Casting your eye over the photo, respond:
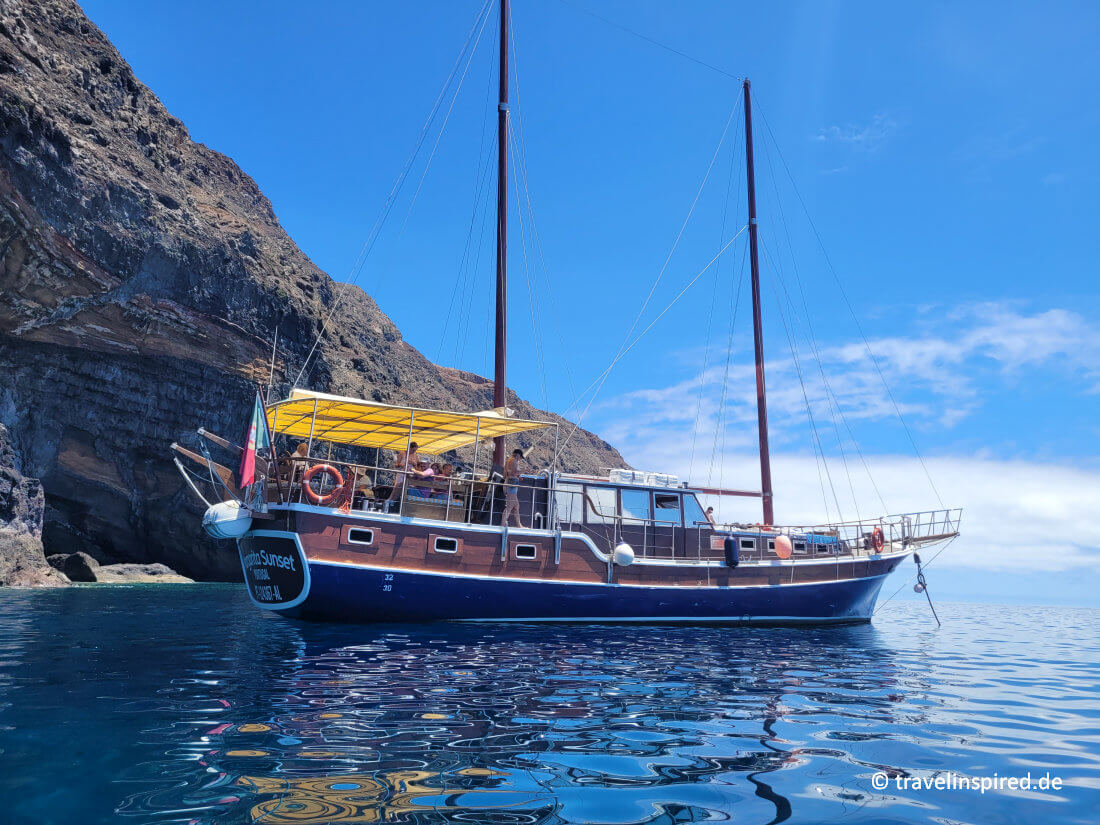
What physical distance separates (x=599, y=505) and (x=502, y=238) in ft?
29.8

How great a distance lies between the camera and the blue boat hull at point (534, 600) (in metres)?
13.3

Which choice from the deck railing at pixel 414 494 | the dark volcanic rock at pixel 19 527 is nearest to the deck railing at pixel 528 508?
the deck railing at pixel 414 494

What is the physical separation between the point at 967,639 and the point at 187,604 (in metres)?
21.5

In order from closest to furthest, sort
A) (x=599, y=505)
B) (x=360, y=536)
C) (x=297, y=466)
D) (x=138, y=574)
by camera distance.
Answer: (x=360, y=536) < (x=297, y=466) < (x=599, y=505) < (x=138, y=574)

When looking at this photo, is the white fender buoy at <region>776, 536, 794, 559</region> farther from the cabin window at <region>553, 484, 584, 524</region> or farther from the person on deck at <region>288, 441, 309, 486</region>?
the person on deck at <region>288, 441, 309, 486</region>

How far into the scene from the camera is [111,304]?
91.5 feet

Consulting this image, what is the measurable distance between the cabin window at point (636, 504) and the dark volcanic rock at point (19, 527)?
73.6ft

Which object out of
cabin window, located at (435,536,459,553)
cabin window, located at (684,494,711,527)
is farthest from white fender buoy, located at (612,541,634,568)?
cabin window, located at (435,536,459,553)

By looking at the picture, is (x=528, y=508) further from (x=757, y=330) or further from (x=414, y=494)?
(x=757, y=330)

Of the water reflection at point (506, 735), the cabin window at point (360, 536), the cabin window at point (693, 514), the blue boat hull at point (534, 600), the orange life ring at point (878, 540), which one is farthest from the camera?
the orange life ring at point (878, 540)

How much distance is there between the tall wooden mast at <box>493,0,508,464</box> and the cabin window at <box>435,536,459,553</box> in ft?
14.1

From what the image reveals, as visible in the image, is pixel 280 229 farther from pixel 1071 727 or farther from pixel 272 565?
pixel 1071 727

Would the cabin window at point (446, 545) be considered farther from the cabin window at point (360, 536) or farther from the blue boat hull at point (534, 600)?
the cabin window at point (360, 536)

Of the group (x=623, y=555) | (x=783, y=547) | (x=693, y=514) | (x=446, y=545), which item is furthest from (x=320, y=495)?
(x=783, y=547)
